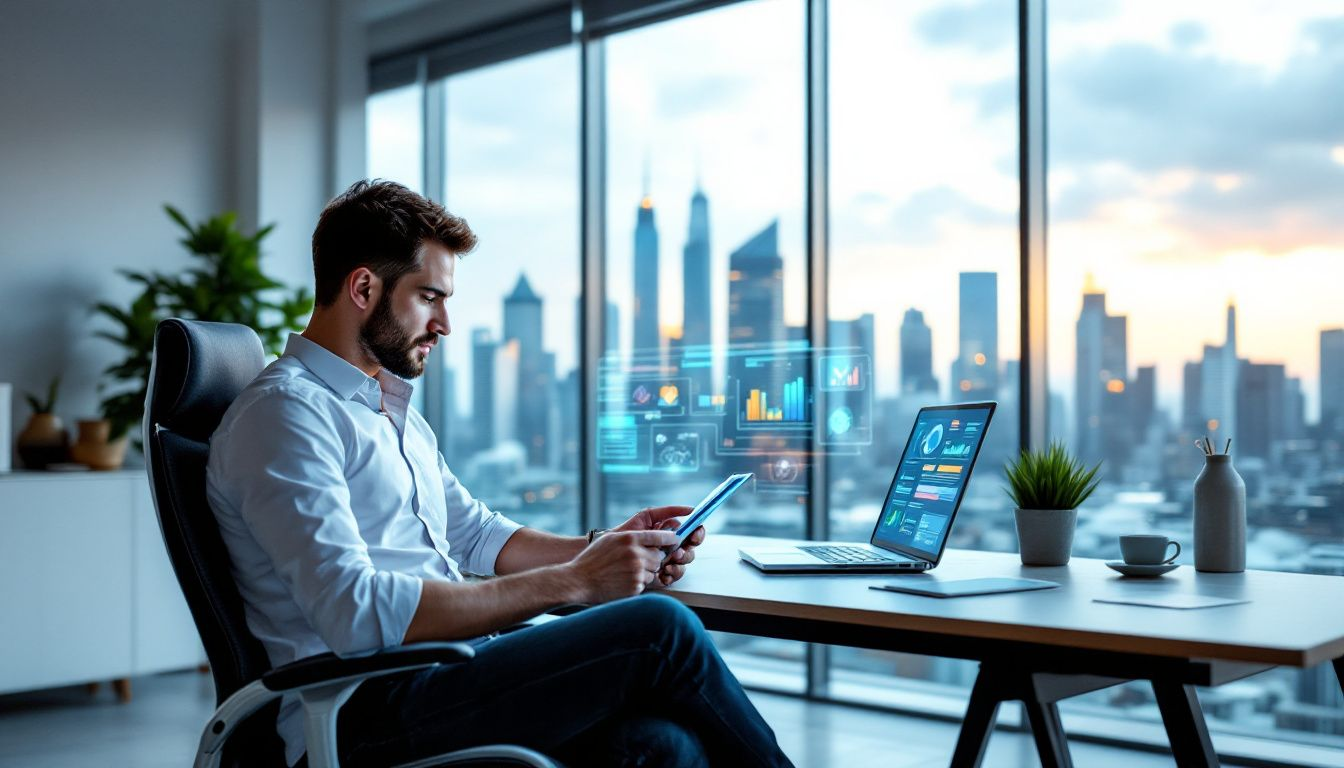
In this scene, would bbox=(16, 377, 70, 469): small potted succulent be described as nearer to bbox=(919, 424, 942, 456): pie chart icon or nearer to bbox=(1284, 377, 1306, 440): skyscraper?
bbox=(919, 424, 942, 456): pie chart icon

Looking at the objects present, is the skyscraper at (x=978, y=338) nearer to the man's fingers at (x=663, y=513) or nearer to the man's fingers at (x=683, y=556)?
the man's fingers at (x=663, y=513)

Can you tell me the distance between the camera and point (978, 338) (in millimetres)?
3875

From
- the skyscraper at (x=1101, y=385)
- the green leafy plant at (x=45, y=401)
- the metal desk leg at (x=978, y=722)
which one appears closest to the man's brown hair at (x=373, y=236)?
the metal desk leg at (x=978, y=722)

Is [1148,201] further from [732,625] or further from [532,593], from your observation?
[532,593]

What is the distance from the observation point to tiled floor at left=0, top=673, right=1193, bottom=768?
11.4 ft

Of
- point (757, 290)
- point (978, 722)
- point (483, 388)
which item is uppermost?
point (757, 290)

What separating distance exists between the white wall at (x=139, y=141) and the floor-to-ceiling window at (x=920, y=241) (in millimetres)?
2470

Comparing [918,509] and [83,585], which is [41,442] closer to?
[83,585]

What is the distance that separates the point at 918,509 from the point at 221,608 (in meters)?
1.18

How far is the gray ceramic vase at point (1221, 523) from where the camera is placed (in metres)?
2.11

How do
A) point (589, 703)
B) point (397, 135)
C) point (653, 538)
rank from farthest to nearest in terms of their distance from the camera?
point (397, 135) < point (653, 538) < point (589, 703)

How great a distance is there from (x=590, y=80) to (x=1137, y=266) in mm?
2193

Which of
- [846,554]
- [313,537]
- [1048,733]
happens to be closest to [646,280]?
[846,554]

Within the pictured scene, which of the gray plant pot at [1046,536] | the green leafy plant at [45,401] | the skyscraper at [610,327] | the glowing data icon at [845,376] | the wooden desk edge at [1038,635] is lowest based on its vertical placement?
the wooden desk edge at [1038,635]
